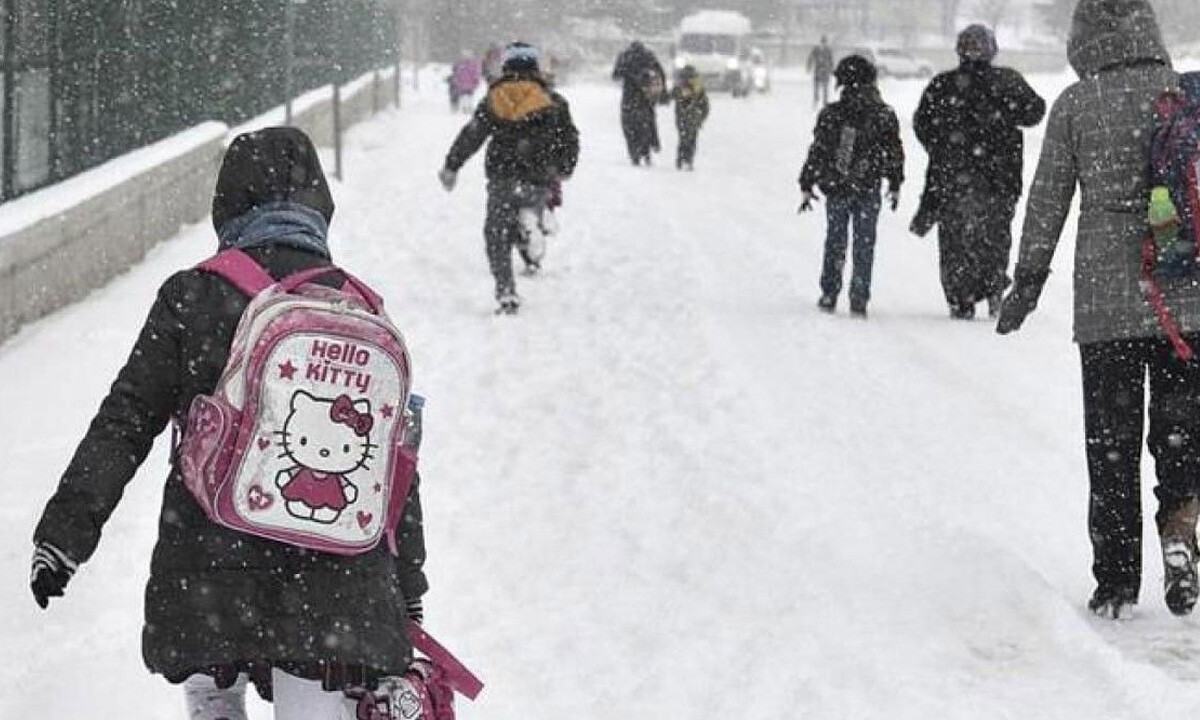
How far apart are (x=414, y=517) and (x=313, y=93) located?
25168 millimetres

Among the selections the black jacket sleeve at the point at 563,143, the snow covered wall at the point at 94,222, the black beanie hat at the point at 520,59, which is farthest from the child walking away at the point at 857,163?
the snow covered wall at the point at 94,222

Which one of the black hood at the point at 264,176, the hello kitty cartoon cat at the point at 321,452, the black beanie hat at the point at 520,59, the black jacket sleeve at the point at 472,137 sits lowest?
the black jacket sleeve at the point at 472,137

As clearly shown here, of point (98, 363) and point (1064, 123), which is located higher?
point (1064, 123)

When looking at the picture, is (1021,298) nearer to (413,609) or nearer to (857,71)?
(413,609)

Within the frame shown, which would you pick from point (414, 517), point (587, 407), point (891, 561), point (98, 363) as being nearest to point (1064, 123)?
point (891, 561)

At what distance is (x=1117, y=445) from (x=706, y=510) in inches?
84.6

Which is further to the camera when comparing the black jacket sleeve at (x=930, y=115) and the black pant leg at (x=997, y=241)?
the black pant leg at (x=997, y=241)

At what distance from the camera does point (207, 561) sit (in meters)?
3.41

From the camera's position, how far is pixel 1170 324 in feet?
19.7

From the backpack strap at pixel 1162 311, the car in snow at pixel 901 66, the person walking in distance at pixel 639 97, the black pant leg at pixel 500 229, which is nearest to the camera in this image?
the backpack strap at pixel 1162 311

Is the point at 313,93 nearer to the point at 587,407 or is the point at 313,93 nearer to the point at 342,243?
the point at 342,243

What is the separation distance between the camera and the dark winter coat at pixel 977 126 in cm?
1212

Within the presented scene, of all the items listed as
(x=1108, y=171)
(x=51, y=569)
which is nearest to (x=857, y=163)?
(x=1108, y=171)

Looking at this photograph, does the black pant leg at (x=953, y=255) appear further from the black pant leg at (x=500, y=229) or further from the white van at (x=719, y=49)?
the white van at (x=719, y=49)
